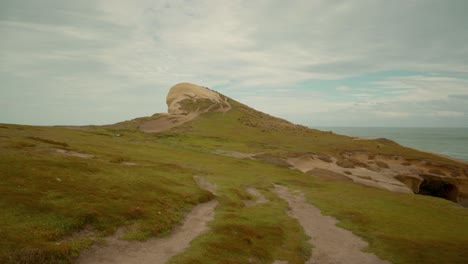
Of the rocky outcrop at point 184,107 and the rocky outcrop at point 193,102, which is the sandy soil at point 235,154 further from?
the rocky outcrop at point 193,102

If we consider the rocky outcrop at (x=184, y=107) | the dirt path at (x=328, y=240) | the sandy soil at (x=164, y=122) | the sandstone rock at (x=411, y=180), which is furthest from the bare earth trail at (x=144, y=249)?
the rocky outcrop at (x=184, y=107)

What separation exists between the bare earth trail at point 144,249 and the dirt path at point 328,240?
390 inches

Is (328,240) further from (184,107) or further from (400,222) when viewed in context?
→ (184,107)

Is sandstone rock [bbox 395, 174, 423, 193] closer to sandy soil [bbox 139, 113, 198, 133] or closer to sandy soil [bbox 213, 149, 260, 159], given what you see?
sandy soil [bbox 213, 149, 260, 159]

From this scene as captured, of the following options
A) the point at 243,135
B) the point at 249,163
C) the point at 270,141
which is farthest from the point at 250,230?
the point at 243,135

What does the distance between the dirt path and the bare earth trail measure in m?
9.91

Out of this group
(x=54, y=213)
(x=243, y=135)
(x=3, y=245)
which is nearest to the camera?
(x=3, y=245)

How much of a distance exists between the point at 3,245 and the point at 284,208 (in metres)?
29.6

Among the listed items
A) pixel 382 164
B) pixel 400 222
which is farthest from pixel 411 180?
pixel 400 222

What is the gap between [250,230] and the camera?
28.8m

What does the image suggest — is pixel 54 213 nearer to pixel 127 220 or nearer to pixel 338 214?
pixel 127 220

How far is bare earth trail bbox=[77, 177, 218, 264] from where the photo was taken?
2023 centimetres

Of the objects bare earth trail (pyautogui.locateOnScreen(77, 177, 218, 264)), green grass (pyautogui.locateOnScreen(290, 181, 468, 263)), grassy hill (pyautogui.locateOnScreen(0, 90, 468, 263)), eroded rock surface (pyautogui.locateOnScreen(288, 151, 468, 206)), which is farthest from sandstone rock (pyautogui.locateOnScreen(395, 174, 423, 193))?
bare earth trail (pyautogui.locateOnScreen(77, 177, 218, 264))

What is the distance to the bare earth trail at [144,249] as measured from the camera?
66.4 feet
